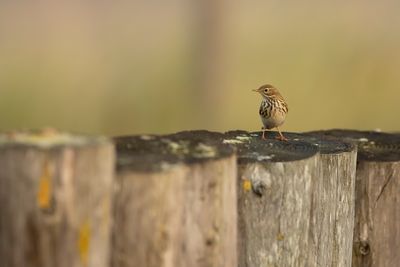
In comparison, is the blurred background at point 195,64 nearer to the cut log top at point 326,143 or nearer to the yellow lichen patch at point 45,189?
the cut log top at point 326,143

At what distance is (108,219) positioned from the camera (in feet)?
9.32

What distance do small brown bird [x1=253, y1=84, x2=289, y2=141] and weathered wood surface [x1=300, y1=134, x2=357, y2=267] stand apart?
155 centimetres

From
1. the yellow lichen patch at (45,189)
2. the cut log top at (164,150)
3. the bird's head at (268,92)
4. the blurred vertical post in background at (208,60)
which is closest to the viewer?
the yellow lichen patch at (45,189)

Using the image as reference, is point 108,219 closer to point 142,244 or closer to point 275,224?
point 142,244

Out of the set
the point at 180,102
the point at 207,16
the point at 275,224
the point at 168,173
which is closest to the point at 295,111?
the point at 180,102

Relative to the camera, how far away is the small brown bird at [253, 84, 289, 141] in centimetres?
577

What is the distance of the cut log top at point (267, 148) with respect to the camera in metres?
3.76

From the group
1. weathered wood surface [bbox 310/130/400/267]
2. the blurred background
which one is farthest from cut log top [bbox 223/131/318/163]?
the blurred background

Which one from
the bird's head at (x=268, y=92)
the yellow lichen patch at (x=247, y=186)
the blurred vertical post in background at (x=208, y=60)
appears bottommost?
the yellow lichen patch at (x=247, y=186)

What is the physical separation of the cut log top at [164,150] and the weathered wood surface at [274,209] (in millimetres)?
217

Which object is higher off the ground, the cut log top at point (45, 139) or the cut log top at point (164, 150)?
the cut log top at point (45, 139)

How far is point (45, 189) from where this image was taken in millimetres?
2682

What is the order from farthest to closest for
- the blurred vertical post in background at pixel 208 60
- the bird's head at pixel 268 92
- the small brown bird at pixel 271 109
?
1. the blurred vertical post in background at pixel 208 60
2. the bird's head at pixel 268 92
3. the small brown bird at pixel 271 109

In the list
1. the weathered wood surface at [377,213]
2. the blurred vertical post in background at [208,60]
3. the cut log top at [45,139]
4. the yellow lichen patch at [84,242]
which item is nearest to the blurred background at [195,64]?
the blurred vertical post in background at [208,60]
